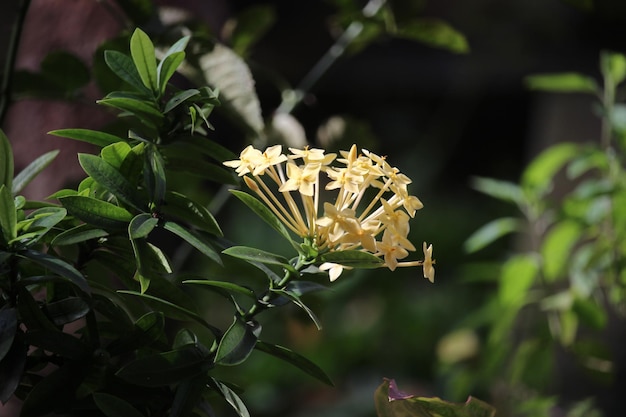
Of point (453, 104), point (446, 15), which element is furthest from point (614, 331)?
point (453, 104)

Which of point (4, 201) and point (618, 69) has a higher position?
point (4, 201)

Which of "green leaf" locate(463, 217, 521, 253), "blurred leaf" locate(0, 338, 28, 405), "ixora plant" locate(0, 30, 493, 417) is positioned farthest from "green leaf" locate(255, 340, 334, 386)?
"green leaf" locate(463, 217, 521, 253)

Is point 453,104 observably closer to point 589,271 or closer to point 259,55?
point 259,55

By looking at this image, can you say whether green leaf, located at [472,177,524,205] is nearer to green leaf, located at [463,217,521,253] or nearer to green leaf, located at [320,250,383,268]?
green leaf, located at [463,217,521,253]

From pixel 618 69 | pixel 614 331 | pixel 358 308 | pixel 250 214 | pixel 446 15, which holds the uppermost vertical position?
pixel 618 69

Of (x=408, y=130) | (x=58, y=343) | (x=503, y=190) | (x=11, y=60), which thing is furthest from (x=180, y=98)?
(x=408, y=130)

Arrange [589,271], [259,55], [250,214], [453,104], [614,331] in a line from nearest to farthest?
[589,271]
[614,331]
[259,55]
[250,214]
[453,104]

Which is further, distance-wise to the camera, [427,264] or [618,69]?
[618,69]

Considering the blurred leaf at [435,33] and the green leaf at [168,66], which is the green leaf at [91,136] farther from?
the blurred leaf at [435,33]

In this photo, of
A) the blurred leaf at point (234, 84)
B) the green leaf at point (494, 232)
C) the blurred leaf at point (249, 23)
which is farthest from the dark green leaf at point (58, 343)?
the green leaf at point (494, 232)
